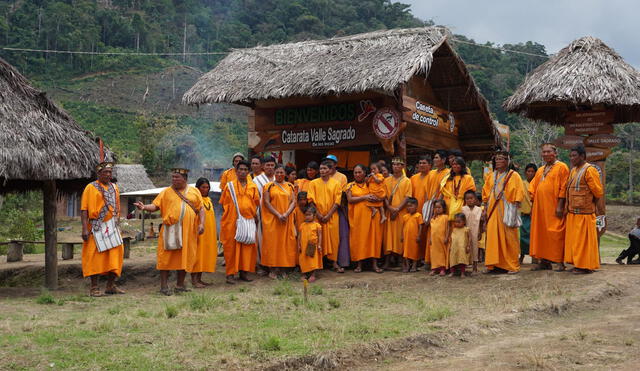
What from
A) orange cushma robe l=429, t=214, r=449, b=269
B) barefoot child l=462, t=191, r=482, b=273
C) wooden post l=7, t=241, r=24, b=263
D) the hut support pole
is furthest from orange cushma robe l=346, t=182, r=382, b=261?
wooden post l=7, t=241, r=24, b=263

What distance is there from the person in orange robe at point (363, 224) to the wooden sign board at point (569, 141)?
3.08m

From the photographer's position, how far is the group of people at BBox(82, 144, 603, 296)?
867cm

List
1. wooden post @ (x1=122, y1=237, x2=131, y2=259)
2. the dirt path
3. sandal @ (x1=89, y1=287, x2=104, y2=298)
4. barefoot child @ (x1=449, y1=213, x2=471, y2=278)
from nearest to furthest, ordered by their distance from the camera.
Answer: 1. the dirt path
2. sandal @ (x1=89, y1=287, x2=104, y2=298)
3. barefoot child @ (x1=449, y1=213, x2=471, y2=278)
4. wooden post @ (x1=122, y1=237, x2=131, y2=259)

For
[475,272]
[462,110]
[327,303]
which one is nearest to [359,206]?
[475,272]

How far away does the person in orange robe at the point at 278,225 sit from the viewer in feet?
32.3

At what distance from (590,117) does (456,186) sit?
108 inches

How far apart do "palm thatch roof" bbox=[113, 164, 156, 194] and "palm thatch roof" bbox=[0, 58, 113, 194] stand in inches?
925

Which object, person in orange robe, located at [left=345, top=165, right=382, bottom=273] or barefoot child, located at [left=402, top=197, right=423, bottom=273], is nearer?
barefoot child, located at [left=402, top=197, right=423, bottom=273]

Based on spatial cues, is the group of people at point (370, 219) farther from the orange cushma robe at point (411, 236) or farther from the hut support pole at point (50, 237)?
the hut support pole at point (50, 237)

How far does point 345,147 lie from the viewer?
42.7ft

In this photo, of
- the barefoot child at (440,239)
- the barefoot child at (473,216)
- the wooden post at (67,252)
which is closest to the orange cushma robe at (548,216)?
the barefoot child at (473,216)

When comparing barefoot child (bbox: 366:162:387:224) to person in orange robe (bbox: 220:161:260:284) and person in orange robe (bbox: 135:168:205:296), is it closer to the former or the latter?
person in orange robe (bbox: 220:161:260:284)

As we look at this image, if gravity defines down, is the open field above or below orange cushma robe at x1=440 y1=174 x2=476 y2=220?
below

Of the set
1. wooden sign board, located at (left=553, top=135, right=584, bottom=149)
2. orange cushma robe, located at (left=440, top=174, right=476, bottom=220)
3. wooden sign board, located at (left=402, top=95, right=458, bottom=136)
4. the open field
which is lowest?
the open field
